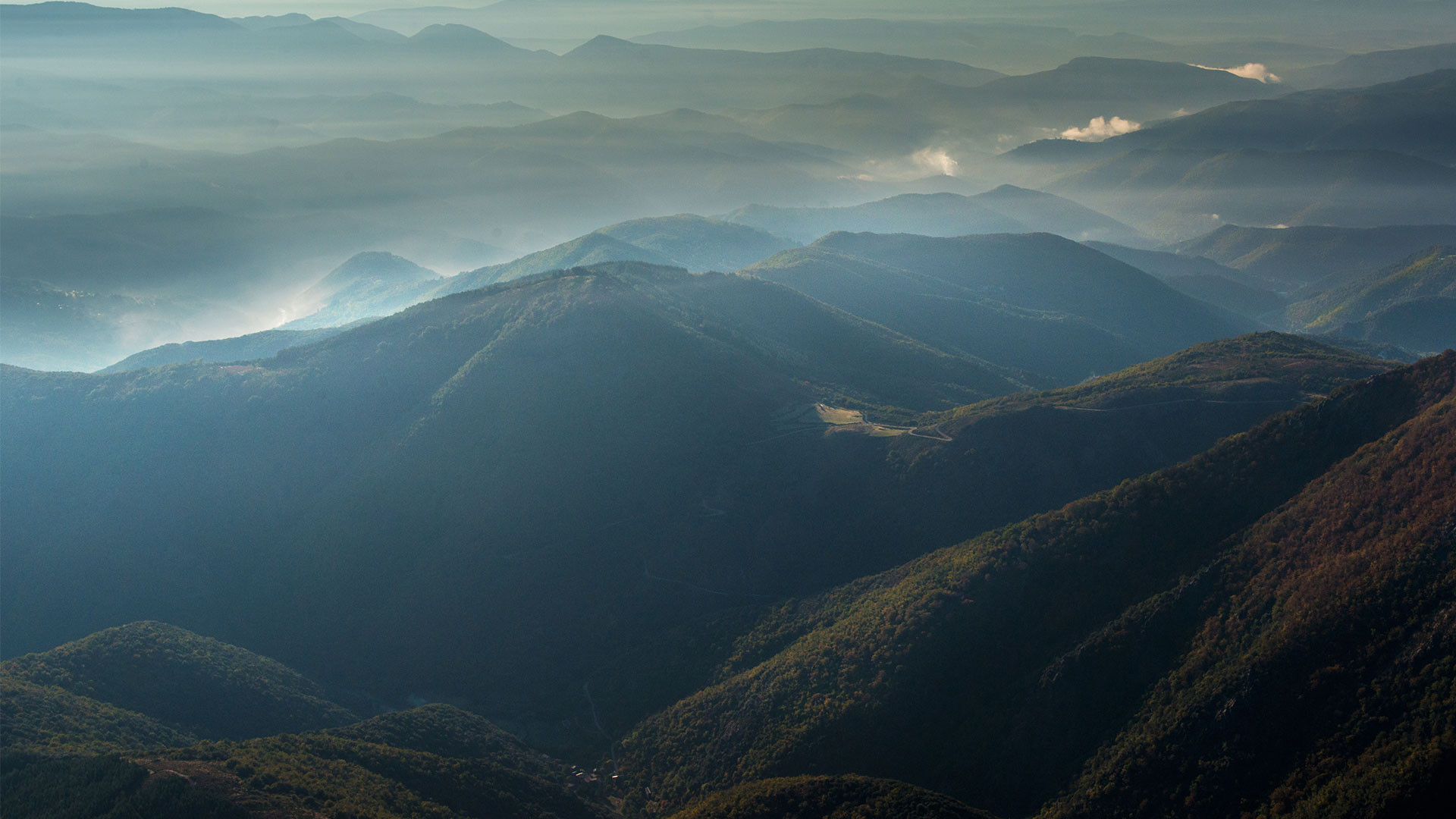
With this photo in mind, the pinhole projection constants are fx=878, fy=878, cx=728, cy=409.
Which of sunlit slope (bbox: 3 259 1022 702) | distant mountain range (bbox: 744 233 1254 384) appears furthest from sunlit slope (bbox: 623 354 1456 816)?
distant mountain range (bbox: 744 233 1254 384)

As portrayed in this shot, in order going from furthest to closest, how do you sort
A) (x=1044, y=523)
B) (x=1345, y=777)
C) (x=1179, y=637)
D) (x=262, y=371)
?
(x=262, y=371) → (x=1044, y=523) → (x=1179, y=637) → (x=1345, y=777)

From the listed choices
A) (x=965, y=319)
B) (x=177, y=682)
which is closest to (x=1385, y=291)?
(x=965, y=319)

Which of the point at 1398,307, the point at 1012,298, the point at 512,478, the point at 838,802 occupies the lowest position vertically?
the point at 838,802

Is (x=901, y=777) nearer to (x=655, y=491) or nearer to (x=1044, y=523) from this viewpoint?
(x=1044, y=523)

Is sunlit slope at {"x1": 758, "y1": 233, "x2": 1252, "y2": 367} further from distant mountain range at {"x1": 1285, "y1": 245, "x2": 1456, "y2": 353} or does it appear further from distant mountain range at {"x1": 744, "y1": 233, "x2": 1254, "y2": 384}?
distant mountain range at {"x1": 1285, "y1": 245, "x2": 1456, "y2": 353}

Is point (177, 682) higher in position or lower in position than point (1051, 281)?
lower

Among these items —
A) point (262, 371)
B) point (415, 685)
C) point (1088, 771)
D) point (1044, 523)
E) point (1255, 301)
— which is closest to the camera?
point (1088, 771)

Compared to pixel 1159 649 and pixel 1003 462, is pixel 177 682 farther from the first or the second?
pixel 1003 462

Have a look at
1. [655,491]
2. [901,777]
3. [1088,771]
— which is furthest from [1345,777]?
[655,491]
